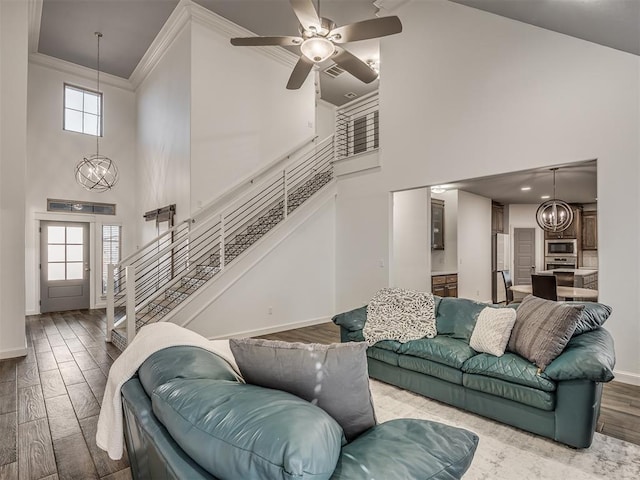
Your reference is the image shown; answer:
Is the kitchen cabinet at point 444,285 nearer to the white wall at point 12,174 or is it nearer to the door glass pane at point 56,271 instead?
the white wall at point 12,174

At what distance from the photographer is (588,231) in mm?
9008

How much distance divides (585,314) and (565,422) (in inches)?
31.2

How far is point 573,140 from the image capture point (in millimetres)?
3682

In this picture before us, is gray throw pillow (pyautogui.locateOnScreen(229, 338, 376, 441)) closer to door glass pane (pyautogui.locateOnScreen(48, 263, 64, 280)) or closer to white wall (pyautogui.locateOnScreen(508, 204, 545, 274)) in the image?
door glass pane (pyautogui.locateOnScreen(48, 263, 64, 280))

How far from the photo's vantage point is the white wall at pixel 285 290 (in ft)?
16.2

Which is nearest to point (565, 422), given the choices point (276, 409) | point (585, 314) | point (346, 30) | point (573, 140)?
point (585, 314)

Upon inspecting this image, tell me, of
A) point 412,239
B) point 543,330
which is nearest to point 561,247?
point 412,239

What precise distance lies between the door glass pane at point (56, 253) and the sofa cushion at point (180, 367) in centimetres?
738

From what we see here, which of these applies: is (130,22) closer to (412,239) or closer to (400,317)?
(412,239)

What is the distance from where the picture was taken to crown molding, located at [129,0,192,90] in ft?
18.5

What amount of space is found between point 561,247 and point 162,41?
Result: 10.6 metres

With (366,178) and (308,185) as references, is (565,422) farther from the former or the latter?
(308,185)

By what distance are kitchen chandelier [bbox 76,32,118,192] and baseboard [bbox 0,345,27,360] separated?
3447 mm

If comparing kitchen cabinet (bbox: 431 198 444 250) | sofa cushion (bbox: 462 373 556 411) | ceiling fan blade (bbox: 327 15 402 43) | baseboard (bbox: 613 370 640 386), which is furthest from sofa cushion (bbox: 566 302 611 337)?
kitchen cabinet (bbox: 431 198 444 250)
